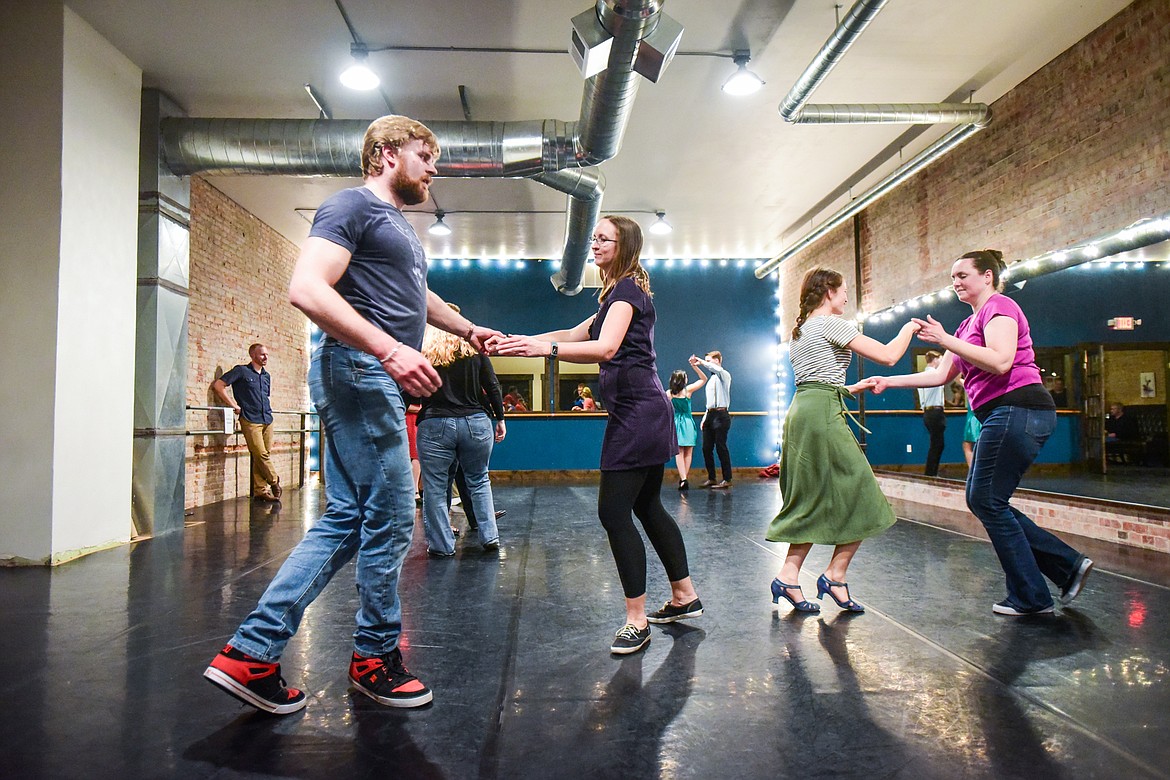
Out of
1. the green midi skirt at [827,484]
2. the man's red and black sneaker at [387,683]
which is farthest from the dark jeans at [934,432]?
the man's red and black sneaker at [387,683]

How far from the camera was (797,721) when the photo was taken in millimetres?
1844

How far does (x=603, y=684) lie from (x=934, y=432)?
23.6ft

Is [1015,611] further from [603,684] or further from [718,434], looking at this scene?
[718,434]

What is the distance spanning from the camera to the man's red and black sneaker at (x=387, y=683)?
76.8 inches

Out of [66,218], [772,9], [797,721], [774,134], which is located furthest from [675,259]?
[797,721]

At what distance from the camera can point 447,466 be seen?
449 centimetres

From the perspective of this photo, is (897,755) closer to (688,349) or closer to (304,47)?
(304,47)

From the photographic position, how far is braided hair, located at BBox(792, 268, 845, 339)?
3.02m

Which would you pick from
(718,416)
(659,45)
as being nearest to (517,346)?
(659,45)

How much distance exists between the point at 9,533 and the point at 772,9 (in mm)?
6290

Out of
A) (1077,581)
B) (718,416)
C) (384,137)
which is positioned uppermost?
(384,137)

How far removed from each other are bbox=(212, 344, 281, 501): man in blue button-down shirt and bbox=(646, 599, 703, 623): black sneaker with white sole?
258 inches

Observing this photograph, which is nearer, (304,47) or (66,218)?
(66,218)

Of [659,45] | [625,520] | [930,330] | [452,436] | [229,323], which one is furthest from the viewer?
[229,323]
